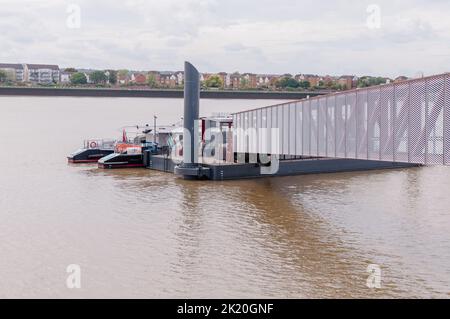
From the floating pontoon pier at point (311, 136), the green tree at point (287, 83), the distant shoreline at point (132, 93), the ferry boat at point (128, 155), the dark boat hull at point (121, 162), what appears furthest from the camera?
the green tree at point (287, 83)

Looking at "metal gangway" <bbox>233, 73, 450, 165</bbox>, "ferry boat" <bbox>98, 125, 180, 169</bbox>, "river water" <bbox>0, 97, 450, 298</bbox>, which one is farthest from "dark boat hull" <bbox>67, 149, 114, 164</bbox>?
"metal gangway" <bbox>233, 73, 450, 165</bbox>

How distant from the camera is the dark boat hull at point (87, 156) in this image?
53.0 meters

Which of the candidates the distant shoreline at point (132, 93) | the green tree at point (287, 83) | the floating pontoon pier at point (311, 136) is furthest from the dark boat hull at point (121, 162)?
the green tree at point (287, 83)

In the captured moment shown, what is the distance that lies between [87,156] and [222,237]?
29.7 m

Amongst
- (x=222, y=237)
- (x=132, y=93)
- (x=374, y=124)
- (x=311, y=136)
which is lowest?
(x=222, y=237)

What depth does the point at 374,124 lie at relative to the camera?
25.7 meters

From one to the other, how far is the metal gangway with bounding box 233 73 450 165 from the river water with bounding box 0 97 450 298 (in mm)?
3416

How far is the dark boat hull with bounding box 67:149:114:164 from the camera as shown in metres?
53.0

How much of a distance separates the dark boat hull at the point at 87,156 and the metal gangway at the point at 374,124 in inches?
768

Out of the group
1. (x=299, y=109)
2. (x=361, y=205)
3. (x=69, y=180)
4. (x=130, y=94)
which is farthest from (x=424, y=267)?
(x=130, y=94)

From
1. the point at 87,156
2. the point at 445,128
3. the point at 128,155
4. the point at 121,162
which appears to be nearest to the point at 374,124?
the point at 445,128

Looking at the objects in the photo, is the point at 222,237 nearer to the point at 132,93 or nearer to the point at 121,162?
the point at 121,162

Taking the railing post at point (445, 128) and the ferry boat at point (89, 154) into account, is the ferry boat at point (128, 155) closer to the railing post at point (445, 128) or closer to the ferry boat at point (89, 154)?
the ferry boat at point (89, 154)
